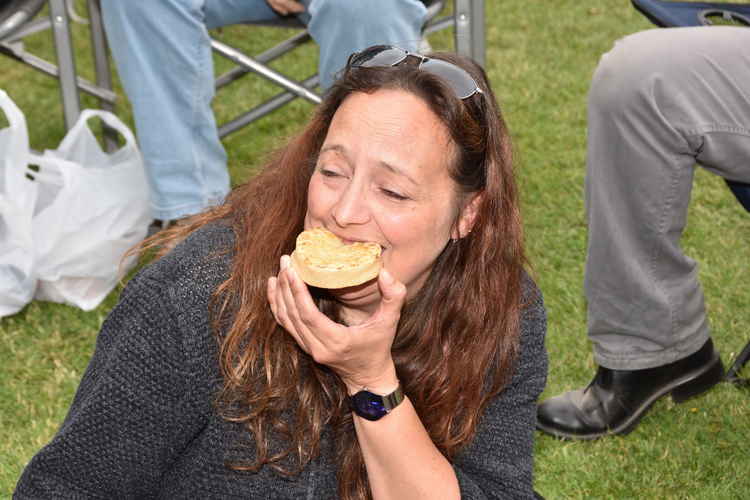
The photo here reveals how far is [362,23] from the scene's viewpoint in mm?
3209

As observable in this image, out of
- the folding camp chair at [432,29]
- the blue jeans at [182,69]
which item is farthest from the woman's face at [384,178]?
the folding camp chair at [432,29]

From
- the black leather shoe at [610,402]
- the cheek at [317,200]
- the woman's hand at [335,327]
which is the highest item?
the cheek at [317,200]

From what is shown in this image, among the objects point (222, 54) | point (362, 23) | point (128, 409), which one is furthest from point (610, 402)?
point (222, 54)

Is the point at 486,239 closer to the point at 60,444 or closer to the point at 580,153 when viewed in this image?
the point at 60,444

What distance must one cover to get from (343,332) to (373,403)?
18cm

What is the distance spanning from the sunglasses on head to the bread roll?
31 cm

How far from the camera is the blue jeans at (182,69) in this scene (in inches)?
130

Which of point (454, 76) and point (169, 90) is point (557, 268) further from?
point (454, 76)

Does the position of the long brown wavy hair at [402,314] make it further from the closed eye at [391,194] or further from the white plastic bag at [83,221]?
the white plastic bag at [83,221]

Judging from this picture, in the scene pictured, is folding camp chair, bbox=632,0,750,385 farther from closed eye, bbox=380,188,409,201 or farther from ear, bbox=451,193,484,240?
closed eye, bbox=380,188,409,201

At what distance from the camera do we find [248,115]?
13.3 ft

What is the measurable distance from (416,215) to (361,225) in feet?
0.35

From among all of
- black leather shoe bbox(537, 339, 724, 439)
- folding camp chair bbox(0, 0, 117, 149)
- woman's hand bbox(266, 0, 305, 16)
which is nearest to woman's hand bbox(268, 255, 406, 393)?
black leather shoe bbox(537, 339, 724, 439)

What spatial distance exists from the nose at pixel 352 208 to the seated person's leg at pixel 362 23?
1.42 metres
